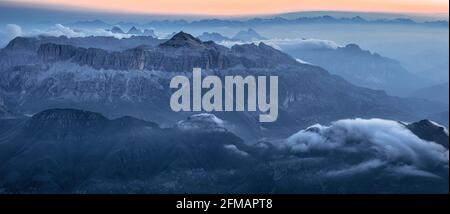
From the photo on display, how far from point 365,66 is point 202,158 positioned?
68.9 metres

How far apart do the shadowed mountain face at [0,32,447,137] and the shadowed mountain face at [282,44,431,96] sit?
15.6ft

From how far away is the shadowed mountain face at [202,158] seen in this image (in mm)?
75250

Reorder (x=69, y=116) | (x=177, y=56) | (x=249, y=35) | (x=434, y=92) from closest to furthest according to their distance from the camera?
(x=434, y=92)
(x=249, y=35)
(x=69, y=116)
(x=177, y=56)

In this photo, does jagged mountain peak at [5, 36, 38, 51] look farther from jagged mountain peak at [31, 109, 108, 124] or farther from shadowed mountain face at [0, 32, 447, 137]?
jagged mountain peak at [31, 109, 108, 124]

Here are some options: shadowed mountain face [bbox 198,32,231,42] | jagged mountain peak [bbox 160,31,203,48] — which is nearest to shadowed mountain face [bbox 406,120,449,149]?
shadowed mountain face [bbox 198,32,231,42]

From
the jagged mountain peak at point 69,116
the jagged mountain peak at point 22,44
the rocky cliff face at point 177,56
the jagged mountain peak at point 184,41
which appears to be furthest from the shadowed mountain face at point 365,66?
the jagged mountain peak at point 22,44

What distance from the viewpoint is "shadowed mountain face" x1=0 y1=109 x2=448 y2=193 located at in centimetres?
7525

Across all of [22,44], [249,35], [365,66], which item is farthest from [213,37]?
[22,44]

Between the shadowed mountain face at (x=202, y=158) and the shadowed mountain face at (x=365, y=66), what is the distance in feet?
84.5

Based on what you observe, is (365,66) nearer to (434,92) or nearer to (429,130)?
(434,92)

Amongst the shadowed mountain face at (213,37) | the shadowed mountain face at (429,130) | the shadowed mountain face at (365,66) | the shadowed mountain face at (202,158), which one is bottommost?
the shadowed mountain face at (202,158)

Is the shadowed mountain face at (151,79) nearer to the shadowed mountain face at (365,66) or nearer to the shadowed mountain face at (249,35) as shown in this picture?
the shadowed mountain face at (365,66)

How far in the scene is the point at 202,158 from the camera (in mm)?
96875

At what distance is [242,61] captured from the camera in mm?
147000
